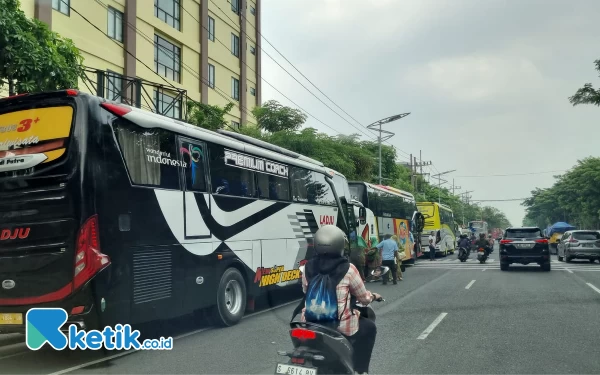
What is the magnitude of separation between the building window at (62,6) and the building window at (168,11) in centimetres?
585

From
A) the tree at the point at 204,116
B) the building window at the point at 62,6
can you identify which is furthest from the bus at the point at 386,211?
the building window at the point at 62,6

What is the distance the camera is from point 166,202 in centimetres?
789

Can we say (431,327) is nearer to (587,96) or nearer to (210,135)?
(210,135)

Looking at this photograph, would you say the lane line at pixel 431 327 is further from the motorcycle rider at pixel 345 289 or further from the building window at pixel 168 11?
the building window at pixel 168 11

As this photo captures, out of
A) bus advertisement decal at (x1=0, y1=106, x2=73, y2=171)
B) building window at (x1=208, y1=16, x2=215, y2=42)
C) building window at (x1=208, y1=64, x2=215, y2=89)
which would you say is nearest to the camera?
bus advertisement decal at (x1=0, y1=106, x2=73, y2=171)

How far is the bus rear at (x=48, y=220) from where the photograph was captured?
654 centimetres

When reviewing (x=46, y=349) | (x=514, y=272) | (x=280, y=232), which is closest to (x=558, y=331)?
(x=280, y=232)

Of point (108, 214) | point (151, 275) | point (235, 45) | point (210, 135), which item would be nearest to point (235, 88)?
point (235, 45)

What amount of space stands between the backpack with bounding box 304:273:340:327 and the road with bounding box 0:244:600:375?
1260 mm

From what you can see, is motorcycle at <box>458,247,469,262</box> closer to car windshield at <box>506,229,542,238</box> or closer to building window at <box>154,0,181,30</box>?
car windshield at <box>506,229,542,238</box>

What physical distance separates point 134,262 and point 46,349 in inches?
73.6

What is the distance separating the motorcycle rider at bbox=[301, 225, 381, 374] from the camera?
445cm

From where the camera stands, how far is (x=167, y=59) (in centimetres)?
2712

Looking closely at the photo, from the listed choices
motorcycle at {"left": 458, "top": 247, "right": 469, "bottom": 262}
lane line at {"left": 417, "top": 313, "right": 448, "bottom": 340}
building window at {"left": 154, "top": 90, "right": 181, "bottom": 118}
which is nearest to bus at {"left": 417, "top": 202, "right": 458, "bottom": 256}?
motorcycle at {"left": 458, "top": 247, "right": 469, "bottom": 262}
